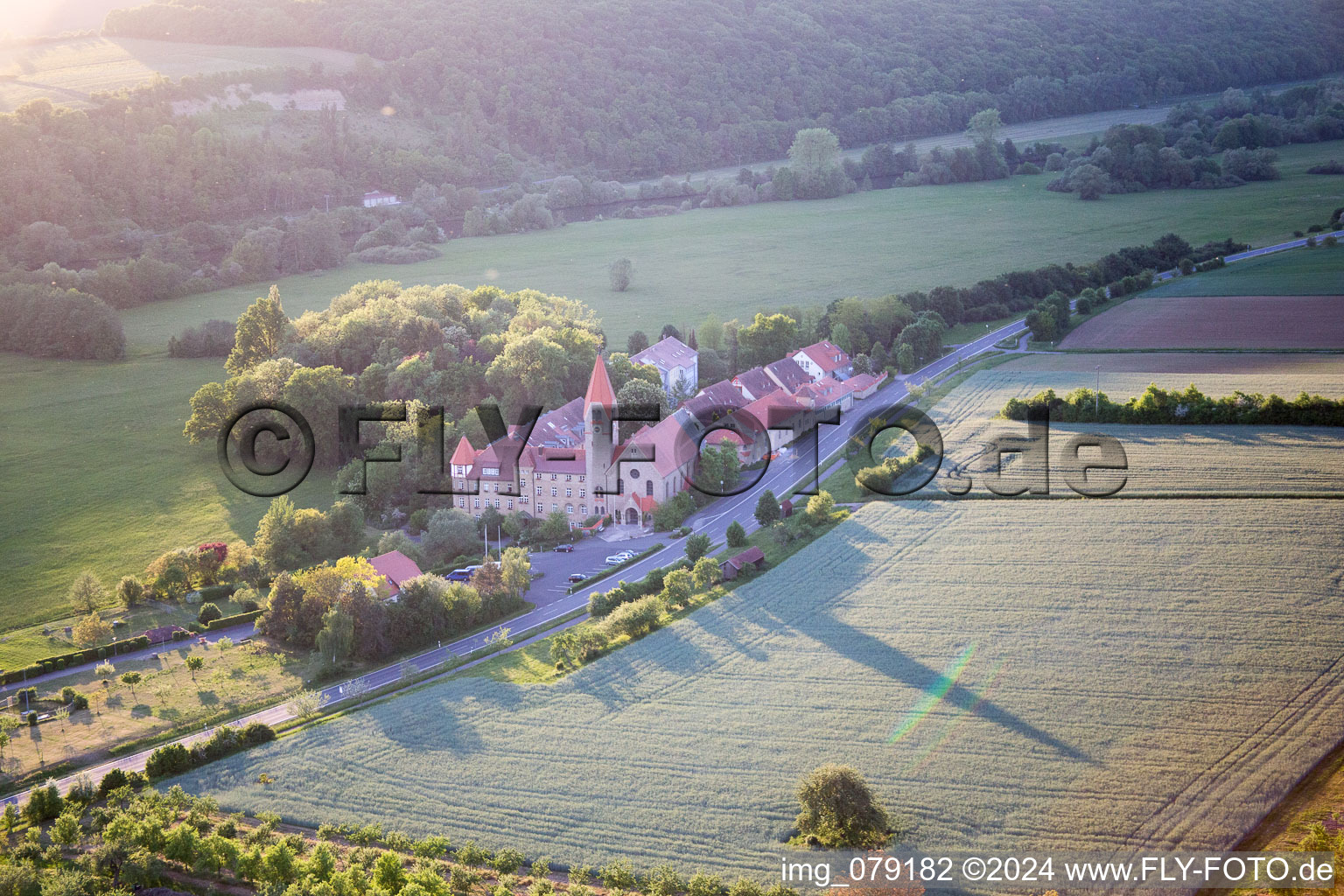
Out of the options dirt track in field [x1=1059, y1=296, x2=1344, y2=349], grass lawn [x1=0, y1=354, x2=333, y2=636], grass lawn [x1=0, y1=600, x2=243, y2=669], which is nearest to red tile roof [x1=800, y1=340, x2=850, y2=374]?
dirt track in field [x1=1059, y1=296, x2=1344, y2=349]

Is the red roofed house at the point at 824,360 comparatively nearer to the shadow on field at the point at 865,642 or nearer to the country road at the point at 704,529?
the country road at the point at 704,529

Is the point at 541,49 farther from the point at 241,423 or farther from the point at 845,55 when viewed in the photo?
the point at 241,423

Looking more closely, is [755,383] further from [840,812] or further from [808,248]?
[808,248]

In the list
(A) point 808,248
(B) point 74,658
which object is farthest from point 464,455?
(A) point 808,248

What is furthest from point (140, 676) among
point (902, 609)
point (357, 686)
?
point (902, 609)

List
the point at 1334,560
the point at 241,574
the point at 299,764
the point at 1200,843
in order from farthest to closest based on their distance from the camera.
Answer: the point at 241,574, the point at 1334,560, the point at 299,764, the point at 1200,843

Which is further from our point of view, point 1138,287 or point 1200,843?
point 1138,287

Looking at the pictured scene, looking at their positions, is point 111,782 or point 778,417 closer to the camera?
point 111,782
